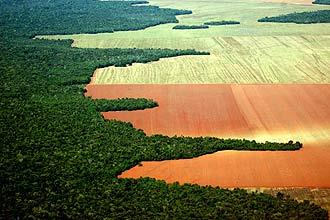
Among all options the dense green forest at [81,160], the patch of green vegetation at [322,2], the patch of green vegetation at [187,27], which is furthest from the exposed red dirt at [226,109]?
the patch of green vegetation at [322,2]

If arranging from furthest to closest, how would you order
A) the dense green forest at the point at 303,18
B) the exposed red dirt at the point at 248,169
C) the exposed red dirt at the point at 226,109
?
the dense green forest at the point at 303,18 < the exposed red dirt at the point at 226,109 < the exposed red dirt at the point at 248,169

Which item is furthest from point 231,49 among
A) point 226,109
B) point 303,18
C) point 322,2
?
point 322,2

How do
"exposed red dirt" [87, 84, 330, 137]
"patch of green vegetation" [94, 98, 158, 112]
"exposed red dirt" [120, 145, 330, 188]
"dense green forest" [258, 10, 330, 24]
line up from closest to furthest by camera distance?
1. "exposed red dirt" [120, 145, 330, 188]
2. "exposed red dirt" [87, 84, 330, 137]
3. "patch of green vegetation" [94, 98, 158, 112]
4. "dense green forest" [258, 10, 330, 24]

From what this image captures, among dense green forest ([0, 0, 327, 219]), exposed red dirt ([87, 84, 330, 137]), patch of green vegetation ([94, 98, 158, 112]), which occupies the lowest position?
exposed red dirt ([87, 84, 330, 137])

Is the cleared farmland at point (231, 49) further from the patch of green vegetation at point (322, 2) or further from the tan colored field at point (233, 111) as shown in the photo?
the patch of green vegetation at point (322, 2)

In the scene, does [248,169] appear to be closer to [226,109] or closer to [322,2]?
[226,109]

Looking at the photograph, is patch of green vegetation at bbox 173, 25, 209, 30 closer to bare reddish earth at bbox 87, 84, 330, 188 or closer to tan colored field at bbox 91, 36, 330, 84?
tan colored field at bbox 91, 36, 330, 84

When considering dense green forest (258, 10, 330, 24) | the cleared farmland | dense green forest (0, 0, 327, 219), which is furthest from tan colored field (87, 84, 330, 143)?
dense green forest (258, 10, 330, 24)

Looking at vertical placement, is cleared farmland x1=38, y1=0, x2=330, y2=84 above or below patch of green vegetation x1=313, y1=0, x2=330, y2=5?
above
